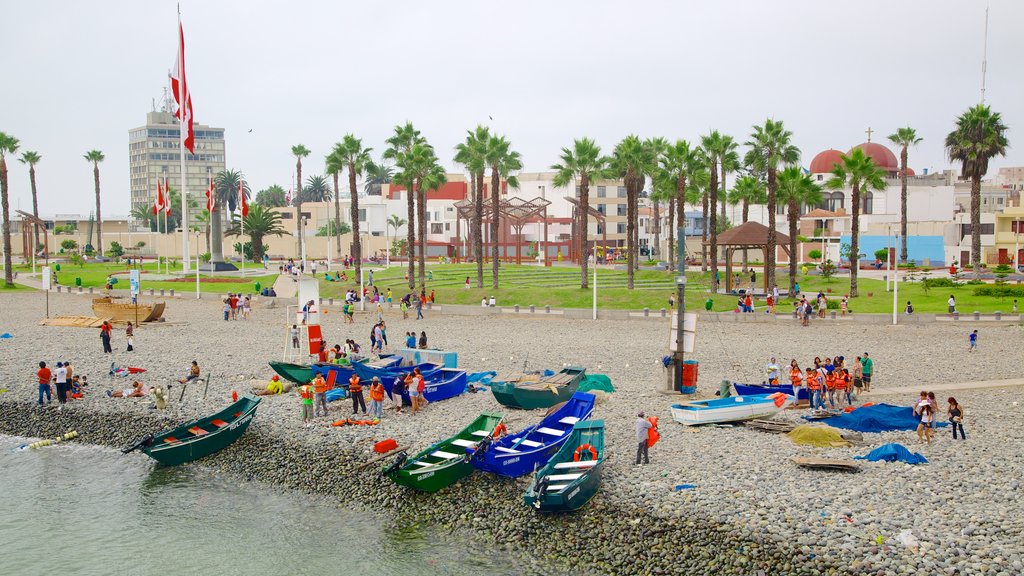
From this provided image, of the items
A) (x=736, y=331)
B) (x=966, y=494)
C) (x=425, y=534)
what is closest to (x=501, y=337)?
(x=736, y=331)

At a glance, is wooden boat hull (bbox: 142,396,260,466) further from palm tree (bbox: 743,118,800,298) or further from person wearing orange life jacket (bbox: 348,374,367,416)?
palm tree (bbox: 743,118,800,298)

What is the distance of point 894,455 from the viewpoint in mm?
19234

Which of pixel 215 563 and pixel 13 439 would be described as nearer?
pixel 215 563

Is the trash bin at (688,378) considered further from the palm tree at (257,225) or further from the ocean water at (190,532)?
the palm tree at (257,225)

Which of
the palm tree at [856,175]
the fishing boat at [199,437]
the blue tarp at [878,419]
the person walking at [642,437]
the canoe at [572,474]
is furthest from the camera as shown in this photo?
the palm tree at [856,175]

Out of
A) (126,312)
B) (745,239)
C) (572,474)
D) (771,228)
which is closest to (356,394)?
(572,474)

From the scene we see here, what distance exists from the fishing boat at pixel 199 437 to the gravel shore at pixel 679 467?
487mm

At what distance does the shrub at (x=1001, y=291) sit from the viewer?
168ft

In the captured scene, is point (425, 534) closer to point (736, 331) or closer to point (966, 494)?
point (966, 494)

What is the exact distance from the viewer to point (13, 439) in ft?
89.2

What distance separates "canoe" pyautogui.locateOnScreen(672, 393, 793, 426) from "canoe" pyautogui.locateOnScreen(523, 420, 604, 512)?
3956 millimetres

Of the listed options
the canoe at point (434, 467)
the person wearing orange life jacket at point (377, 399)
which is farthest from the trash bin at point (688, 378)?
the person wearing orange life jacket at point (377, 399)

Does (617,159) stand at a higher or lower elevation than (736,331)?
higher

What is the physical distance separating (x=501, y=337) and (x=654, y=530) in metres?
25.7
